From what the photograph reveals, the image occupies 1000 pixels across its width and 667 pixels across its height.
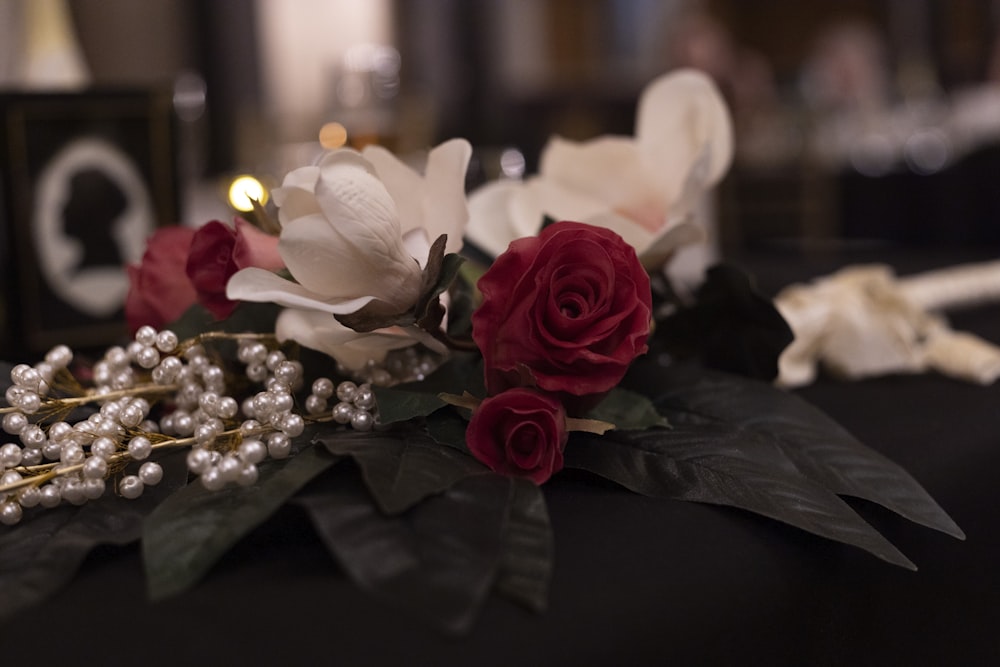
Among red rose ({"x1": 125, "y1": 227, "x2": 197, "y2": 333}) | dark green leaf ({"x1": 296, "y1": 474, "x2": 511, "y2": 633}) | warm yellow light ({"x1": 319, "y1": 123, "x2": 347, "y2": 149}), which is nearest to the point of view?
dark green leaf ({"x1": 296, "y1": 474, "x2": 511, "y2": 633})

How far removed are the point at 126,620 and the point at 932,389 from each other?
1.86 ft

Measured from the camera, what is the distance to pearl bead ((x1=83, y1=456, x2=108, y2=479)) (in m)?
0.44

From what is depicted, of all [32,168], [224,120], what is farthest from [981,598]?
[224,120]

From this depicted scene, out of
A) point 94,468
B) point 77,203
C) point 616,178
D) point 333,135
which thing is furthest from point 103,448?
point 333,135

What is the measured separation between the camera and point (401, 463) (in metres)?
0.42

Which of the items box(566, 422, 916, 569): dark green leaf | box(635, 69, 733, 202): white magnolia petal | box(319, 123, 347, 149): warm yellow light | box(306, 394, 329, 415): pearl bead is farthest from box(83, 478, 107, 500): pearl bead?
box(319, 123, 347, 149): warm yellow light

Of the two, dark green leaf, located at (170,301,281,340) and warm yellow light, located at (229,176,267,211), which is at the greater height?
warm yellow light, located at (229,176,267,211)

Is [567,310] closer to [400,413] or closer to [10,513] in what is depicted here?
[400,413]

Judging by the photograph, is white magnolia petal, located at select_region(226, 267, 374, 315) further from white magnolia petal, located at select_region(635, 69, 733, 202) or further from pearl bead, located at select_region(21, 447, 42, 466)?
white magnolia petal, located at select_region(635, 69, 733, 202)

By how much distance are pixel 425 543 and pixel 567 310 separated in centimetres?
13

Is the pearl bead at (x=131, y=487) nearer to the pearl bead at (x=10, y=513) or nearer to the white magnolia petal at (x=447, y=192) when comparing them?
the pearl bead at (x=10, y=513)

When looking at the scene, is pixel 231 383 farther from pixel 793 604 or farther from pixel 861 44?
pixel 861 44

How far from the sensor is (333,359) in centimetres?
53

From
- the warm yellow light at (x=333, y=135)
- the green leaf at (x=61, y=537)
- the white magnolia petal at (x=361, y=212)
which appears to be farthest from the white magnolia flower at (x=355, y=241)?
the warm yellow light at (x=333, y=135)
